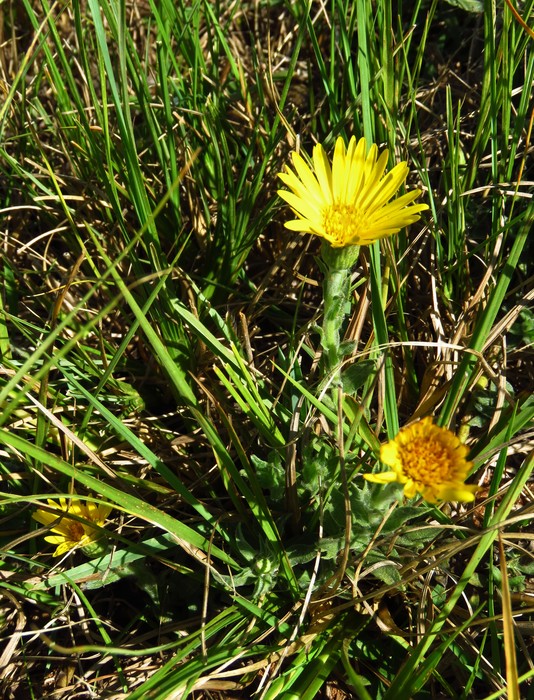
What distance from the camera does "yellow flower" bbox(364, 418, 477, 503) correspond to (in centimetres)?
121

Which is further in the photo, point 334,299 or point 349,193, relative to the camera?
point 349,193

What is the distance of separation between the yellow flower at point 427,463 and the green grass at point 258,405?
5.7 inches

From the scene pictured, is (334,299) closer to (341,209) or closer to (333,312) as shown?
(333,312)

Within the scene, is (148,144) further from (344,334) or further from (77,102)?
(344,334)

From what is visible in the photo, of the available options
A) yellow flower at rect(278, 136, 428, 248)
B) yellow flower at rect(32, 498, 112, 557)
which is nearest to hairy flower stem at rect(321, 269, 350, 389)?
yellow flower at rect(278, 136, 428, 248)

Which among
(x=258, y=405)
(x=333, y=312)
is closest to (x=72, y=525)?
(x=258, y=405)

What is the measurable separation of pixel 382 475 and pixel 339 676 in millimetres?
680

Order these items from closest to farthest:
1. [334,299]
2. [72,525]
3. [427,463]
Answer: [427,463] < [334,299] < [72,525]

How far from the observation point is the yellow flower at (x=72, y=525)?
1618 millimetres

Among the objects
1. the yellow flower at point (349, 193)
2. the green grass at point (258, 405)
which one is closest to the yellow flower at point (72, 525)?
the green grass at point (258, 405)

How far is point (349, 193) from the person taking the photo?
1.72m

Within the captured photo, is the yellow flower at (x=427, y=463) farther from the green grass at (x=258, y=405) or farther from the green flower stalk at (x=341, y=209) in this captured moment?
the green flower stalk at (x=341, y=209)

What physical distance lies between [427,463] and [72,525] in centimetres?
94

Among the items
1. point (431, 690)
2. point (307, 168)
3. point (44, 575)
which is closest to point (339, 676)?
point (431, 690)
